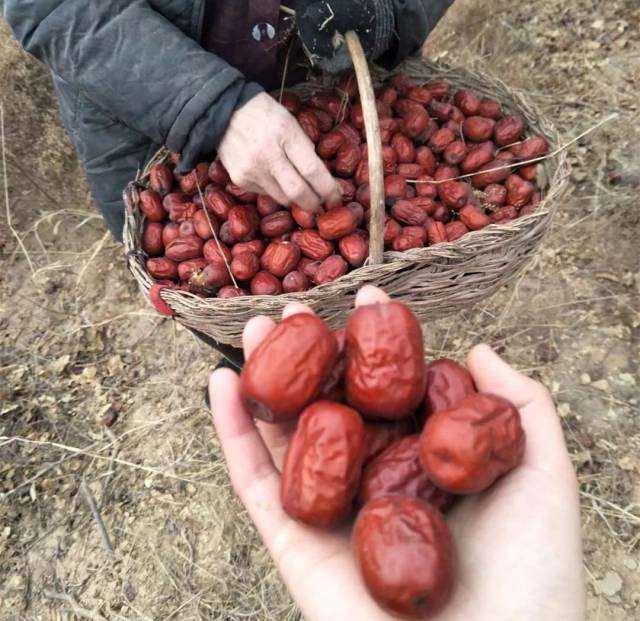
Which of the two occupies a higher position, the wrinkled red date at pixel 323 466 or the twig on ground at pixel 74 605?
the wrinkled red date at pixel 323 466

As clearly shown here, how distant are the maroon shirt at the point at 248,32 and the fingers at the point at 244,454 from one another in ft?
5.66

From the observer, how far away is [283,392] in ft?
6.16

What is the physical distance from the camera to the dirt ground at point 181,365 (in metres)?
3.31

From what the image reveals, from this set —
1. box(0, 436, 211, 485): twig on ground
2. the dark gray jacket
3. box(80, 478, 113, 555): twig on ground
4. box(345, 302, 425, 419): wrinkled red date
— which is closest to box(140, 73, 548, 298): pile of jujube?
the dark gray jacket

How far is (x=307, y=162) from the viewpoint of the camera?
2.44 meters

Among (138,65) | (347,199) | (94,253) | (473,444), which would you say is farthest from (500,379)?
(94,253)

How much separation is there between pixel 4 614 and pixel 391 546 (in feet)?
9.57

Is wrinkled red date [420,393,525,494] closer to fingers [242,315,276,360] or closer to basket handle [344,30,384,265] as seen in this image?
fingers [242,315,276,360]

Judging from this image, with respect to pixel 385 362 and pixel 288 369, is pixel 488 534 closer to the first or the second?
pixel 385 362

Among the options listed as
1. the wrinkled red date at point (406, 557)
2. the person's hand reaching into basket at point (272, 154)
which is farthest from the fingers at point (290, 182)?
the wrinkled red date at point (406, 557)

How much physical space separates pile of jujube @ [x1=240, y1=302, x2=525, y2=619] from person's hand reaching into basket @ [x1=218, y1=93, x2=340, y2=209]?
752 mm

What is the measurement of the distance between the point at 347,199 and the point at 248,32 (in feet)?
3.06

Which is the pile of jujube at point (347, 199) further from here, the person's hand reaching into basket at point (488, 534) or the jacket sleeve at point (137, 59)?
the person's hand reaching into basket at point (488, 534)

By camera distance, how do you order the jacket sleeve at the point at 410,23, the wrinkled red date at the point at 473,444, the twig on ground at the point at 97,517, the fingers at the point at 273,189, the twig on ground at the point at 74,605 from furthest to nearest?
the twig on ground at the point at 97,517 → the twig on ground at the point at 74,605 → the jacket sleeve at the point at 410,23 → the fingers at the point at 273,189 → the wrinkled red date at the point at 473,444
